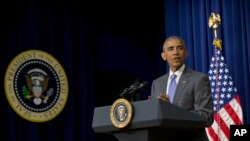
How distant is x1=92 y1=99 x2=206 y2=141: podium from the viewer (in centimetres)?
214

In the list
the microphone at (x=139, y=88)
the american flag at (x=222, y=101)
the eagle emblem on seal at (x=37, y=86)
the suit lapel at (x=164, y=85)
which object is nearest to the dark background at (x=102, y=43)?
the american flag at (x=222, y=101)

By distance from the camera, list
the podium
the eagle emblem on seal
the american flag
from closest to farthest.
Answer: the podium < the american flag < the eagle emblem on seal

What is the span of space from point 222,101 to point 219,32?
861 millimetres

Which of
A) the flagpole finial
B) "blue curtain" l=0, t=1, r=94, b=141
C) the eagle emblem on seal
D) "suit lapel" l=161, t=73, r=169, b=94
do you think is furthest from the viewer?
the eagle emblem on seal

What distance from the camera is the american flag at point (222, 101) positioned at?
16.9ft

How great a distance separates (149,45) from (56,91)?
1910 millimetres

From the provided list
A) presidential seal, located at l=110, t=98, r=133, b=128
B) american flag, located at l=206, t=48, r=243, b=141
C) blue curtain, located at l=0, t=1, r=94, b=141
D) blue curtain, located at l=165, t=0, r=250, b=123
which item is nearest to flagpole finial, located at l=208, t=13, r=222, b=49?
american flag, located at l=206, t=48, r=243, b=141

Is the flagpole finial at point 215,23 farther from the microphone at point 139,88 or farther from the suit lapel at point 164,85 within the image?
the microphone at point 139,88

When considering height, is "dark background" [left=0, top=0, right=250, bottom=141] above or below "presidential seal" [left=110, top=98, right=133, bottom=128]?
above

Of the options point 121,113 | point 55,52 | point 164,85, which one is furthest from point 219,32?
point 121,113

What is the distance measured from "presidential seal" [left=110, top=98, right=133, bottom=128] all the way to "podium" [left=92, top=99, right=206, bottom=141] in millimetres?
21

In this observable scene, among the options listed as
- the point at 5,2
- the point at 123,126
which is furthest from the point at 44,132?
the point at 123,126

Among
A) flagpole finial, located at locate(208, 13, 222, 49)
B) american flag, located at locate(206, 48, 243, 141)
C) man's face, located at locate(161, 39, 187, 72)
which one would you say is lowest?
american flag, located at locate(206, 48, 243, 141)

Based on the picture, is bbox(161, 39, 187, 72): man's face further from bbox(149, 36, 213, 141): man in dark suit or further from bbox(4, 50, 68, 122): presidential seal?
bbox(4, 50, 68, 122): presidential seal
